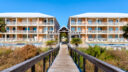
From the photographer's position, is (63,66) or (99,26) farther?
(99,26)

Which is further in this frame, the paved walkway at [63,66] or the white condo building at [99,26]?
the white condo building at [99,26]

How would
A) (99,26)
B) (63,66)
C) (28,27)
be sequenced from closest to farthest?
(63,66)
(99,26)
(28,27)

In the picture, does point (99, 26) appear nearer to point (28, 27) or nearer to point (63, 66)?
point (28, 27)

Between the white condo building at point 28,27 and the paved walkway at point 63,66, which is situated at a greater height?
the white condo building at point 28,27

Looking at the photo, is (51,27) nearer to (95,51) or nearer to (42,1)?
(42,1)

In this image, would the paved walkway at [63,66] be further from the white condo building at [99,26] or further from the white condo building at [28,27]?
the white condo building at [99,26]

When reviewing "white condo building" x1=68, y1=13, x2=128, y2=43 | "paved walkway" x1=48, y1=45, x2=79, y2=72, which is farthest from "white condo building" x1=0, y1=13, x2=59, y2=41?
"paved walkway" x1=48, y1=45, x2=79, y2=72

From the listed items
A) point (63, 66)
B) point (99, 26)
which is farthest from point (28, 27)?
point (63, 66)

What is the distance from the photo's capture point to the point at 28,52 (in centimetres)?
1080

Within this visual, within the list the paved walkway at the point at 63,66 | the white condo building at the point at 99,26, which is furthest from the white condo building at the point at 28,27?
the paved walkway at the point at 63,66

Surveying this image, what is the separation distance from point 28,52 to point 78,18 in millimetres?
25056

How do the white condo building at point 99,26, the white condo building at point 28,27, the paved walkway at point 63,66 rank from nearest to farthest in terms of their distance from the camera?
1. the paved walkway at point 63,66
2. the white condo building at point 99,26
3. the white condo building at point 28,27

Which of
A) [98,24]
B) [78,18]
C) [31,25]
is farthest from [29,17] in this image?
[98,24]

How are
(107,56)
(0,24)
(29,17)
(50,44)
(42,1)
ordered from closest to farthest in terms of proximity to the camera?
(107,56)
(50,44)
(0,24)
(42,1)
(29,17)
